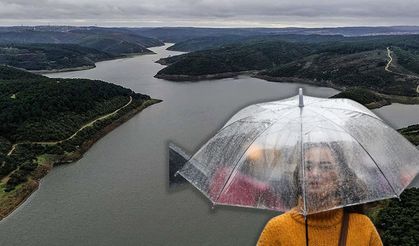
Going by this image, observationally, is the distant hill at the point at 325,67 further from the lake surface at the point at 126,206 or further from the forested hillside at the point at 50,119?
the forested hillside at the point at 50,119

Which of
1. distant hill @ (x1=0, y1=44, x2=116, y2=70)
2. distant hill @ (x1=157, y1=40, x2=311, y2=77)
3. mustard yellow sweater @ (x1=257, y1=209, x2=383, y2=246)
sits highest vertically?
mustard yellow sweater @ (x1=257, y1=209, x2=383, y2=246)

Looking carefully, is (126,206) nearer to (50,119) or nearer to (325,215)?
(50,119)

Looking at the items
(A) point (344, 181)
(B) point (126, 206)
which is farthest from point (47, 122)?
(A) point (344, 181)

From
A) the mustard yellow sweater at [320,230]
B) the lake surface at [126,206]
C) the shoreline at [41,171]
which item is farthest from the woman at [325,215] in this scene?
the shoreline at [41,171]

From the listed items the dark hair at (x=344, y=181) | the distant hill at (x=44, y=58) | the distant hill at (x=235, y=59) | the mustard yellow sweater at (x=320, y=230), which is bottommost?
the distant hill at (x=44, y=58)

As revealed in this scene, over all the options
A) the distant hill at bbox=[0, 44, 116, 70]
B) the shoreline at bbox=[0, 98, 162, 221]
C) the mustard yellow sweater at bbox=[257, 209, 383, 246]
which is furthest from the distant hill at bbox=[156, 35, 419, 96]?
the mustard yellow sweater at bbox=[257, 209, 383, 246]

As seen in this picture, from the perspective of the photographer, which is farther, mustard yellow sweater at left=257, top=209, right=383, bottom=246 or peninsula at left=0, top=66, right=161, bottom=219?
peninsula at left=0, top=66, right=161, bottom=219

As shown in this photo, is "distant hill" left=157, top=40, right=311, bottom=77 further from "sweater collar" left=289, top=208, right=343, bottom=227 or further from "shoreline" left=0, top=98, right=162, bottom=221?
"sweater collar" left=289, top=208, right=343, bottom=227
